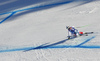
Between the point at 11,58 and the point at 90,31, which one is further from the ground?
the point at 90,31

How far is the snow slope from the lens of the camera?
15.9ft

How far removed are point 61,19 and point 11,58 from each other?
2298 mm

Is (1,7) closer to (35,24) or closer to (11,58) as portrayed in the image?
(35,24)

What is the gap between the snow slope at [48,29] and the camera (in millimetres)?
4855

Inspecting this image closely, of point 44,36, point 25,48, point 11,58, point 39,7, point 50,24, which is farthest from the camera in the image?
point 39,7

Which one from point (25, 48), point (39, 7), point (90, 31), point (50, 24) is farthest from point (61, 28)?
point (39, 7)

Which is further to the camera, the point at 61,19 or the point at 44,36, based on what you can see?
the point at 61,19

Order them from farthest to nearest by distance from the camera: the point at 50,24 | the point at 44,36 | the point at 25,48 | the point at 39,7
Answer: the point at 39,7 < the point at 50,24 < the point at 44,36 < the point at 25,48

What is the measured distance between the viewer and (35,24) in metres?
6.54

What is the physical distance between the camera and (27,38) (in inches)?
229

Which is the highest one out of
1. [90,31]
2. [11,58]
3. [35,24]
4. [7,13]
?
[7,13]

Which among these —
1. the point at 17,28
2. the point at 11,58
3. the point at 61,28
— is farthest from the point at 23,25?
the point at 11,58

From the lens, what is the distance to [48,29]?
6.05 meters

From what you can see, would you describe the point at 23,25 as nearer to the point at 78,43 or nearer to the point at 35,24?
the point at 35,24
